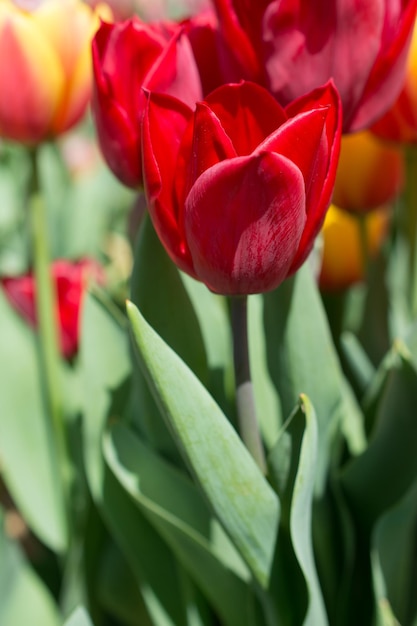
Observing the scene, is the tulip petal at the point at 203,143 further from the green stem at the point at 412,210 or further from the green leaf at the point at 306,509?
the green stem at the point at 412,210

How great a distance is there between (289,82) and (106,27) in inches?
4.2

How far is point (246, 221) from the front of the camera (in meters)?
0.35

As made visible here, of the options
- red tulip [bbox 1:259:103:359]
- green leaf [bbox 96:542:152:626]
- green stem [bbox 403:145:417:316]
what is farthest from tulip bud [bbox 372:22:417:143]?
green leaf [bbox 96:542:152:626]

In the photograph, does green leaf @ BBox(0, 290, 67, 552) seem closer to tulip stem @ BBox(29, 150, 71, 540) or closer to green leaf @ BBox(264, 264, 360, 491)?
tulip stem @ BBox(29, 150, 71, 540)

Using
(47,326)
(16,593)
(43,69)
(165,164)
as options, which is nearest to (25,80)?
(43,69)

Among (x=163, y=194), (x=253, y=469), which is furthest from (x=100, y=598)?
(x=163, y=194)

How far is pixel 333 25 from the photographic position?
0.41 meters

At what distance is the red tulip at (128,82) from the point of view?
41cm

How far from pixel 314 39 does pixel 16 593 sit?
47 centimetres

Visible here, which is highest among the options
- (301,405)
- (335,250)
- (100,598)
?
(301,405)

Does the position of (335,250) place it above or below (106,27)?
below

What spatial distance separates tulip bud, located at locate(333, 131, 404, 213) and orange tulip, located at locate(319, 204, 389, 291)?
0.03 metres

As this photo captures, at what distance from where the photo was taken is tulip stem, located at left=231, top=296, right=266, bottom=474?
40 centimetres

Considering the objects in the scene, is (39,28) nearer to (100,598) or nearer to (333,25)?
(333,25)
